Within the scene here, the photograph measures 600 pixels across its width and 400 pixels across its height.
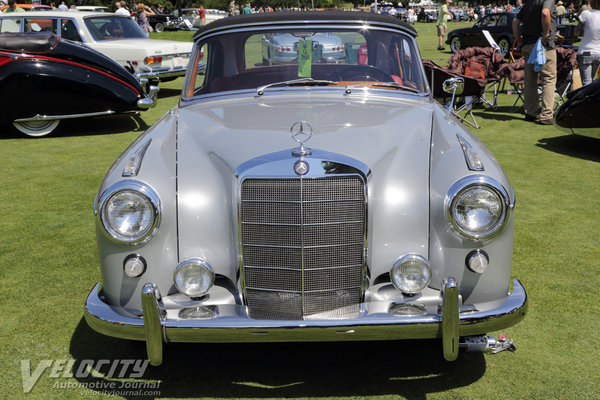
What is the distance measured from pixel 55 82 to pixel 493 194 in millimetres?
7478

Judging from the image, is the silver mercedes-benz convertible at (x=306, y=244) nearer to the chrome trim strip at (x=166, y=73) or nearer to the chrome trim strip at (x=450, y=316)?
the chrome trim strip at (x=450, y=316)

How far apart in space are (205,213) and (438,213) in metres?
1.09

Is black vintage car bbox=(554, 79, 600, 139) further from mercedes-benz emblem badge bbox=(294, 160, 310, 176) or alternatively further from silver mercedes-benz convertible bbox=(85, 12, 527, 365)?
mercedes-benz emblem badge bbox=(294, 160, 310, 176)

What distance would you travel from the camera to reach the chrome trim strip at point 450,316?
2508mm

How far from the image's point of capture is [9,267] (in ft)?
14.5

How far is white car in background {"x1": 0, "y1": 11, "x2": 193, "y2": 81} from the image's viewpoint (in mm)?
10828

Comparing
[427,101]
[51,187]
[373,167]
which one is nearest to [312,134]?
[373,167]

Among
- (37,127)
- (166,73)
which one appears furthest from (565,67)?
(37,127)

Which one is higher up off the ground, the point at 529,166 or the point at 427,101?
the point at 427,101

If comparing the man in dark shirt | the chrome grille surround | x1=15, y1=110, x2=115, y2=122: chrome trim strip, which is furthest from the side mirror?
x1=15, y1=110, x2=115, y2=122: chrome trim strip

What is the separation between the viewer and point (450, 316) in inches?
99.8

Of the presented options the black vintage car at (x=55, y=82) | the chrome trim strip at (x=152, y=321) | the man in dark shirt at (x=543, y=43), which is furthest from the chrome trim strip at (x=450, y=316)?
the black vintage car at (x=55, y=82)

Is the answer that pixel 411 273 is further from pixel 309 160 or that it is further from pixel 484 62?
pixel 484 62

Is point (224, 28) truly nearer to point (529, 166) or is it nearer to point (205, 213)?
point (205, 213)
